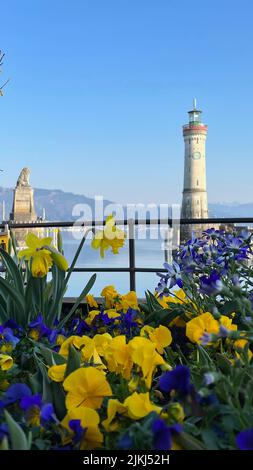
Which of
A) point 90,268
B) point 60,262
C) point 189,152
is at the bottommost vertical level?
point 90,268

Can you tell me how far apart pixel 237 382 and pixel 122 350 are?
9.0 inches

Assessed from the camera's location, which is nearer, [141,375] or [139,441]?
[139,441]

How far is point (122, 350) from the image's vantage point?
0.87 metres

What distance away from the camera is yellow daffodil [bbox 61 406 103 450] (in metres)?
0.68

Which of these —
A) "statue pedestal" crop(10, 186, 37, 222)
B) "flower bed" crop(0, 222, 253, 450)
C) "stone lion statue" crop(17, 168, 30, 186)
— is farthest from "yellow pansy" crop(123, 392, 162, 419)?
"stone lion statue" crop(17, 168, 30, 186)

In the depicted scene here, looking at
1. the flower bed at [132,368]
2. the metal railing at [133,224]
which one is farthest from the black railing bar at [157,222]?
the flower bed at [132,368]

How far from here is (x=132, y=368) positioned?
0.89 m

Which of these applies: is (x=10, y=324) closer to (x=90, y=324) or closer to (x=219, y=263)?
(x=90, y=324)

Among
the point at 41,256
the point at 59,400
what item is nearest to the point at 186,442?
the point at 59,400

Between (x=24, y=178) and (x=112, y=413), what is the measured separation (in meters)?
53.3

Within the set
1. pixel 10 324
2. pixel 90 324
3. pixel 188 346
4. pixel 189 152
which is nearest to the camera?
pixel 188 346

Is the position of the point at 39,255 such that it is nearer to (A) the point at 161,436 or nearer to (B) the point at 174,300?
(B) the point at 174,300

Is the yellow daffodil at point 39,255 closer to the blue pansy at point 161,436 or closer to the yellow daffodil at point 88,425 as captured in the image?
the yellow daffodil at point 88,425
